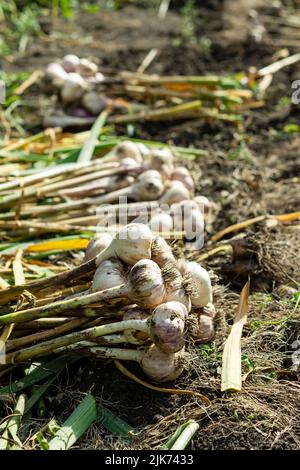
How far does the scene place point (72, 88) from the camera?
423 cm

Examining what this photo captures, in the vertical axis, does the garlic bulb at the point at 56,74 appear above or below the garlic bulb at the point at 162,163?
above

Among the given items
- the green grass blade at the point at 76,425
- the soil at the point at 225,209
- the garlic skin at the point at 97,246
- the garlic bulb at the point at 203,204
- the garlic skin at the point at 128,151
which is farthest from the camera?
the garlic skin at the point at 128,151

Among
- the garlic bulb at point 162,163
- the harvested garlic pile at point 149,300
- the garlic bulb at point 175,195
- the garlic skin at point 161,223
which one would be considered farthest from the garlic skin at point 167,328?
the garlic bulb at point 162,163

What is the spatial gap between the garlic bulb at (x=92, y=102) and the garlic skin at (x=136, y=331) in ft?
7.65

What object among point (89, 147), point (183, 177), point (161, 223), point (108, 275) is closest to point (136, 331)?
point (108, 275)

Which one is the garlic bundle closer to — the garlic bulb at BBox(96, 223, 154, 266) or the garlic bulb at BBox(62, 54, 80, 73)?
the garlic bulb at BBox(96, 223, 154, 266)

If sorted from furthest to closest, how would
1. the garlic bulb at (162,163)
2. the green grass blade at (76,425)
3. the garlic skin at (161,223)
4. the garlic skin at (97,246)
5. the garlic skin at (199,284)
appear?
the garlic bulb at (162,163), the garlic skin at (161,223), the garlic skin at (97,246), the garlic skin at (199,284), the green grass blade at (76,425)

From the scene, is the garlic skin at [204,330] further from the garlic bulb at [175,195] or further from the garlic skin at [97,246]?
the garlic bulb at [175,195]

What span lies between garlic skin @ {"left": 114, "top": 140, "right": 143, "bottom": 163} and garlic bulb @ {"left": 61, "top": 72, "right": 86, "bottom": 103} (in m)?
0.83

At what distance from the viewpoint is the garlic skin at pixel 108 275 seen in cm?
231

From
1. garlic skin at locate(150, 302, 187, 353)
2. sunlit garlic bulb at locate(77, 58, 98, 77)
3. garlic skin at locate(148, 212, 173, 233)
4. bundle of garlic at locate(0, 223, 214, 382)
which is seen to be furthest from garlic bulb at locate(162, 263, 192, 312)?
sunlit garlic bulb at locate(77, 58, 98, 77)

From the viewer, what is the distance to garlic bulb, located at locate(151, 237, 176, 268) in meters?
2.33

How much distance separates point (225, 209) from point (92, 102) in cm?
130
